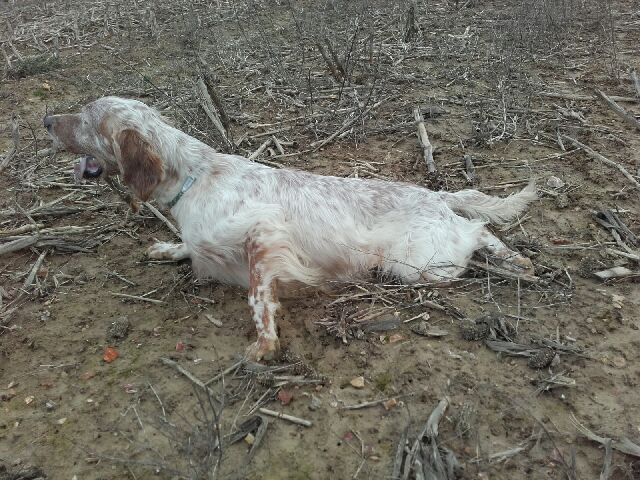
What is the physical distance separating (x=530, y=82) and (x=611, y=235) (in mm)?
3633

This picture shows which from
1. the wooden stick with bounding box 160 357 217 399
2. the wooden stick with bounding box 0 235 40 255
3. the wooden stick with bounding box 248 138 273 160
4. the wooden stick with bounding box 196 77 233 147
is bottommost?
the wooden stick with bounding box 160 357 217 399

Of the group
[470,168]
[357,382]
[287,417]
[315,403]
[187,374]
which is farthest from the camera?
[470,168]

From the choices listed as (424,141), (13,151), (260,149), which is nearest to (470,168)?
(424,141)

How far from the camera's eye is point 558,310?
4.31 metres

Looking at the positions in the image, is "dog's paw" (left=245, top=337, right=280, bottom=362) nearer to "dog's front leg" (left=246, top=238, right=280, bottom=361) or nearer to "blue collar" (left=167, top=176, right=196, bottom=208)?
"dog's front leg" (left=246, top=238, right=280, bottom=361)

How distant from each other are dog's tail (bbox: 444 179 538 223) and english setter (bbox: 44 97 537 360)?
0.80ft

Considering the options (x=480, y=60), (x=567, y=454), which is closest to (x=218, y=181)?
(x=567, y=454)

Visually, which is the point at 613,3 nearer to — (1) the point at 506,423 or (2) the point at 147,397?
(1) the point at 506,423

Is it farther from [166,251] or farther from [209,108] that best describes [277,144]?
[166,251]

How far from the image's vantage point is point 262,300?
430 cm

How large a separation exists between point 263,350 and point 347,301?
88 cm

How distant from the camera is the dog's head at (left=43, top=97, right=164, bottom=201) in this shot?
4500 millimetres

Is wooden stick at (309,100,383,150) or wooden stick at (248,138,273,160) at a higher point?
wooden stick at (248,138,273,160)

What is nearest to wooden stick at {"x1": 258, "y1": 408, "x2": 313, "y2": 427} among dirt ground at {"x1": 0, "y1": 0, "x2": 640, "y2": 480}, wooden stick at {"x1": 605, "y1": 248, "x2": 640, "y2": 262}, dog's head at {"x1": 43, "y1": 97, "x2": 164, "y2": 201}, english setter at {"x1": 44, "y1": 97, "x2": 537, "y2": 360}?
dirt ground at {"x1": 0, "y1": 0, "x2": 640, "y2": 480}
